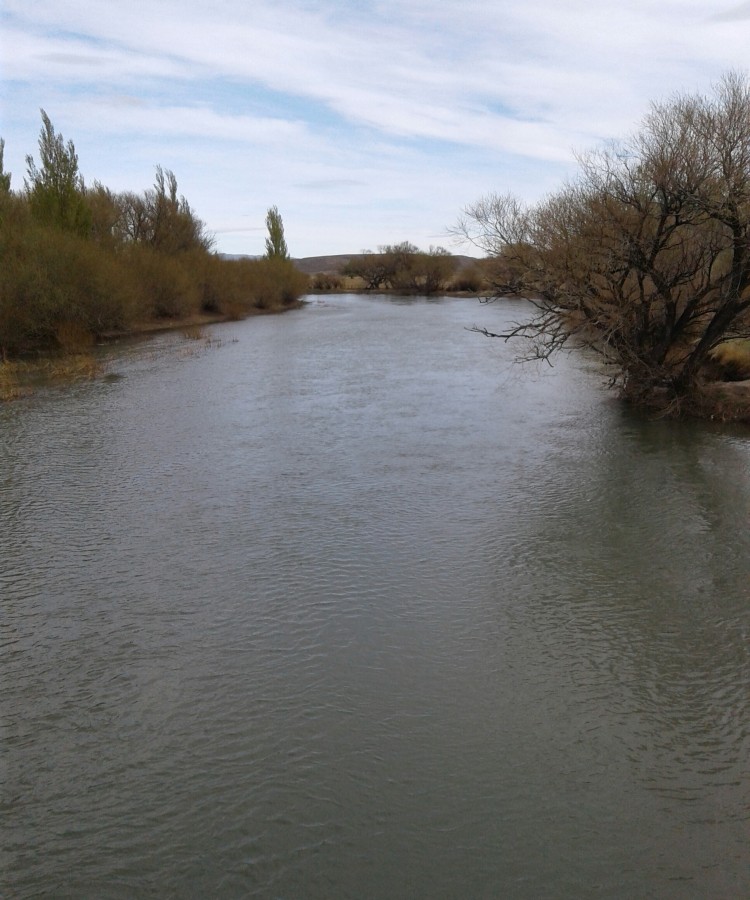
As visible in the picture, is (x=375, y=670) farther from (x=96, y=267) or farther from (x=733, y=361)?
(x=96, y=267)

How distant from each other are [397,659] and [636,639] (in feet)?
5.43

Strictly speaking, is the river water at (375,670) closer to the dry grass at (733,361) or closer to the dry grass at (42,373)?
the dry grass at (733,361)

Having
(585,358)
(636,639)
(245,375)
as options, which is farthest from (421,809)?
(585,358)

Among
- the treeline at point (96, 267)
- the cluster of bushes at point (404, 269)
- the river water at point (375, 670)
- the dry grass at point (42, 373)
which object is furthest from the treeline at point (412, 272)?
the river water at point (375, 670)

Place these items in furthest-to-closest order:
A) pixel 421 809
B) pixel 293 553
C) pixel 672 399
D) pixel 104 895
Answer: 1. pixel 672 399
2. pixel 293 553
3. pixel 421 809
4. pixel 104 895

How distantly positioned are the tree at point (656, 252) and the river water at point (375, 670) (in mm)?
2469

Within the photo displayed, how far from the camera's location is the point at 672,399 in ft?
40.6

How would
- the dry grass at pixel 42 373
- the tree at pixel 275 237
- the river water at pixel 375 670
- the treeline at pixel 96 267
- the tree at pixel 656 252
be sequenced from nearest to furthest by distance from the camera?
the river water at pixel 375 670 → the tree at pixel 656 252 → the dry grass at pixel 42 373 → the treeline at pixel 96 267 → the tree at pixel 275 237

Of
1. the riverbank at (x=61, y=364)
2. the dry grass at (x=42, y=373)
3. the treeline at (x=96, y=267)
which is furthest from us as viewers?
the treeline at (x=96, y=267)

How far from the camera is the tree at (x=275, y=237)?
2018 inches

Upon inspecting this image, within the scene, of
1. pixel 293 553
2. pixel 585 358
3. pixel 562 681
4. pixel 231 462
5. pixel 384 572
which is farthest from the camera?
pixel 585 358

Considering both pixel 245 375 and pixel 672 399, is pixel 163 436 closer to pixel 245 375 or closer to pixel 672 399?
pixel 245 375

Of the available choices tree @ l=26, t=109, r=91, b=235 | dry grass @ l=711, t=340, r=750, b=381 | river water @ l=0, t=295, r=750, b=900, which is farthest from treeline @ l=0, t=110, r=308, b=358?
dry grass @ l=711, t=340, r=750, b=381

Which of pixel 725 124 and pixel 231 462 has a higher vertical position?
pixel 725 124
